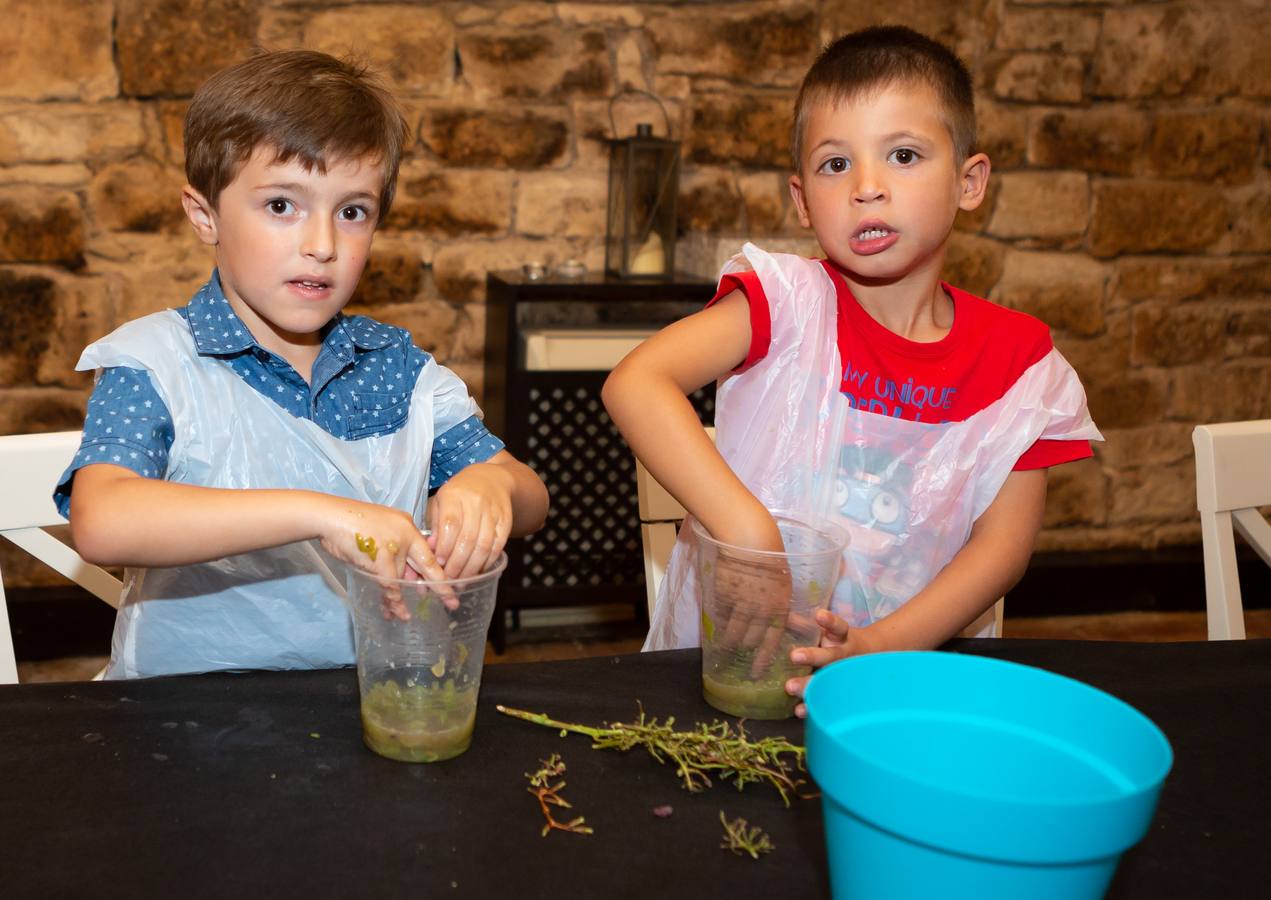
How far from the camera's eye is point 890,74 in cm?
135

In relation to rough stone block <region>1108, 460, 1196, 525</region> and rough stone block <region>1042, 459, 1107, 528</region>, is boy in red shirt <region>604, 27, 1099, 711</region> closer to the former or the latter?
rough stone block <region>1042, 459, 1107, 528</region>

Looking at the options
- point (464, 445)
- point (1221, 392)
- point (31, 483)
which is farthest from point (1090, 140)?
point (31, 483)

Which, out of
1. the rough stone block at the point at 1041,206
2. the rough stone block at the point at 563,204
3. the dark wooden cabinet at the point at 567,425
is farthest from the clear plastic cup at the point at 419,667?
the rough stone block at the point at 1041,206

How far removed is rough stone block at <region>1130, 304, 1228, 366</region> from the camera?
3293mm

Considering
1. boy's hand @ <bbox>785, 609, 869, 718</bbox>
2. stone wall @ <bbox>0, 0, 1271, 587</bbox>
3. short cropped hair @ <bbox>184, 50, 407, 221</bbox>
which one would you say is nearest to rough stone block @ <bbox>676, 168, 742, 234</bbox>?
stone wall @ <bbox>0, 0, 1271, 587</bbox>

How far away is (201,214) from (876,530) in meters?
0.84

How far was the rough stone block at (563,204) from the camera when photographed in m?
2.87

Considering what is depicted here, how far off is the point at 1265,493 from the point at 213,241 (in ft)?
4.24

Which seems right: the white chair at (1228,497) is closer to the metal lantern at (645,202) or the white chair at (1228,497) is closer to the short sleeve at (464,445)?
the short sleeve at (464,445)

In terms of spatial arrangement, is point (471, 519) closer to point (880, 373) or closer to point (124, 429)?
point (124, 429)

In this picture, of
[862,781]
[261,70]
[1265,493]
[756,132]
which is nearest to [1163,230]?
[756,132]

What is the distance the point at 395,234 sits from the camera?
2803mm

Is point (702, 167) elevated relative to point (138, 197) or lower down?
elevated

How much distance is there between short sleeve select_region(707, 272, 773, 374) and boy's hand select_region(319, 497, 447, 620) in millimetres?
594
